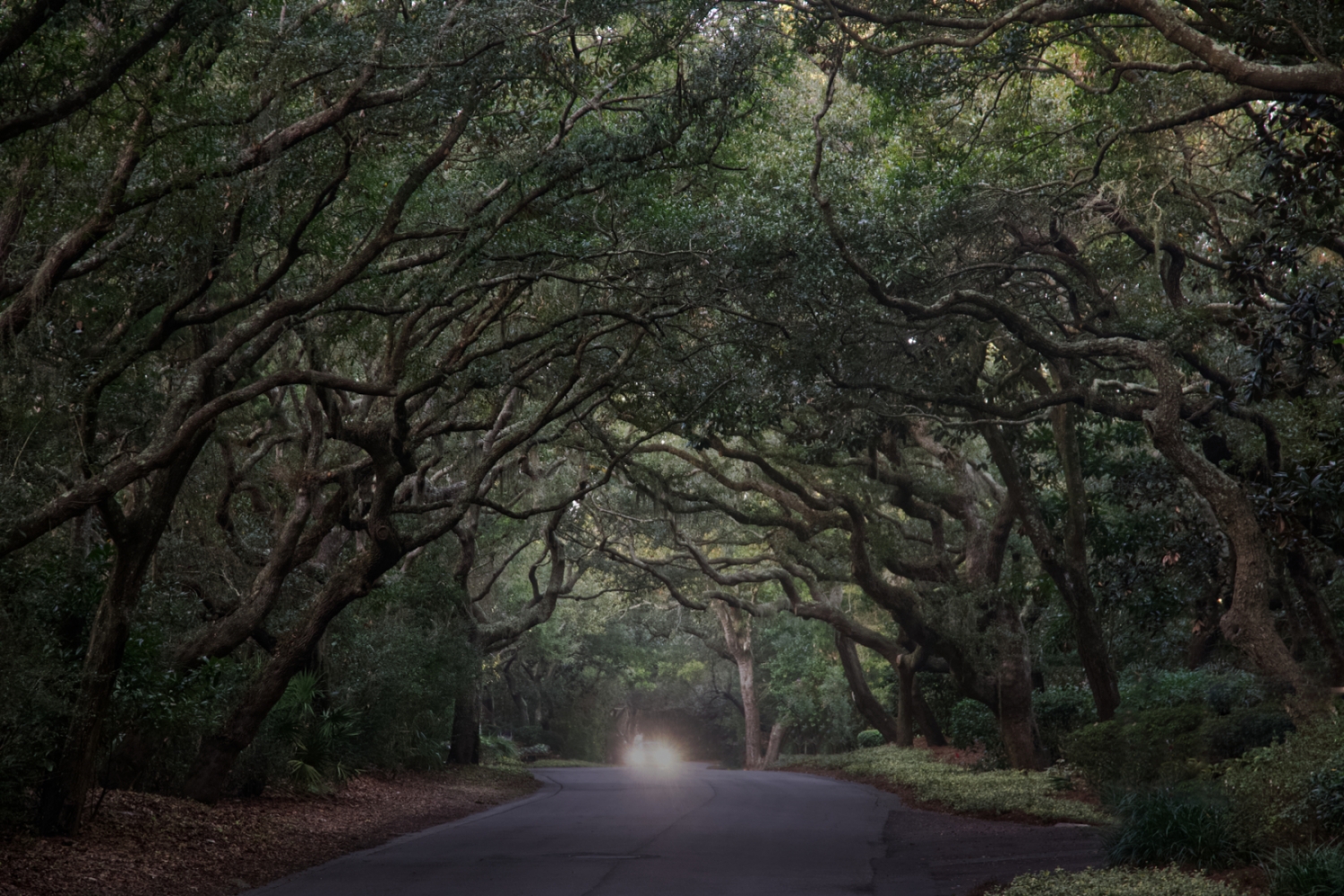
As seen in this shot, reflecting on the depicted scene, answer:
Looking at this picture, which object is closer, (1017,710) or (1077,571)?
(1077,571)

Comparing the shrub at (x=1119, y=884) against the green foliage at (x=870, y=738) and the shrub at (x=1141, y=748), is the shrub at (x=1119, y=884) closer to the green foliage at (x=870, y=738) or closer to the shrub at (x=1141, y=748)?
the shrub at (x=1141, y=748)

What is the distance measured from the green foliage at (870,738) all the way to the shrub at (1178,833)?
22669 mm

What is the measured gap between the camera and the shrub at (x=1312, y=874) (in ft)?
21.5

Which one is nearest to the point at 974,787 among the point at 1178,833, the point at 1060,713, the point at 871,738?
the point at 1060,713

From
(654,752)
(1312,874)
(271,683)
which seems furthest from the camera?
(654,752)

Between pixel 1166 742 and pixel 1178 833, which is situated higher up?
pixel 1166 742

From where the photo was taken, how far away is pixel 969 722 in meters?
24.2

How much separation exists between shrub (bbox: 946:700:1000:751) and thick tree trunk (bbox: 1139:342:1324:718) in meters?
11.7

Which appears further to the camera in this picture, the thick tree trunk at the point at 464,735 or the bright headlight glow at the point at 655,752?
the bright headlight glow at the point at 655,752

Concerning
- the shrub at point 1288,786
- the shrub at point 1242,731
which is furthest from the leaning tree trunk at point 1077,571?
the shrub at point 1288,786

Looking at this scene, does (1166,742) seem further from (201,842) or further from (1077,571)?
(201,842)

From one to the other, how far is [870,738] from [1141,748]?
19.7 m

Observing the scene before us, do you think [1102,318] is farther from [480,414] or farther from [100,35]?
[100,35]

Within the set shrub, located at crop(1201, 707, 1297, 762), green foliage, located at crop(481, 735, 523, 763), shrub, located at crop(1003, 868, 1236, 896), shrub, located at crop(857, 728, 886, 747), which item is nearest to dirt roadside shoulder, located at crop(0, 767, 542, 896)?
shrub, located at crop(1003, 868, 1236, 896)
